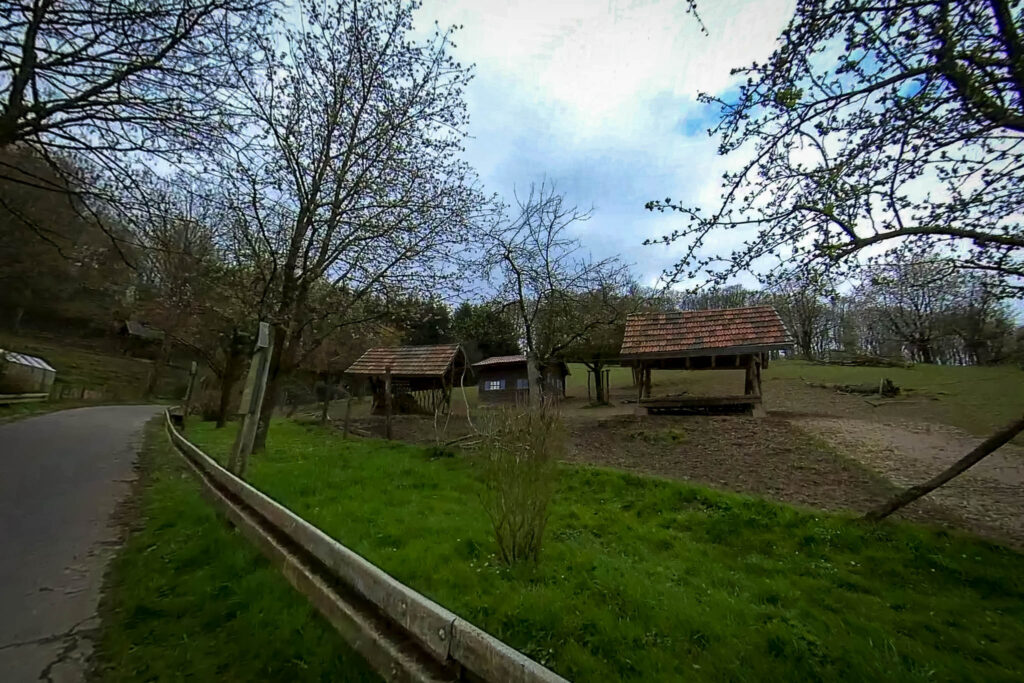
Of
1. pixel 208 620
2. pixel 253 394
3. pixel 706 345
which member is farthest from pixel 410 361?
pixel 208 620

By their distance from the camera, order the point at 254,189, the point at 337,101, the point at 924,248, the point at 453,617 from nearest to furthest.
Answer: the point at 453,617, the point at 924,248, the point at 254,189, the point at 337,101

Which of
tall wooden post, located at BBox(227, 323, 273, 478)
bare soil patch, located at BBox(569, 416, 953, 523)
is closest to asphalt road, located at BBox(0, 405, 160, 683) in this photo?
tall wooden post, located at BBox(227, 323, 273, 478)

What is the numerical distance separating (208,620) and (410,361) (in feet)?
65.4

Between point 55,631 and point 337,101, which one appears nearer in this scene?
point 55,631

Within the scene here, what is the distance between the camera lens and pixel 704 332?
1614cm

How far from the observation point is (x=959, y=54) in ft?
13.8

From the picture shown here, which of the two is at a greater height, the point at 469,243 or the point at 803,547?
the point at 469,243

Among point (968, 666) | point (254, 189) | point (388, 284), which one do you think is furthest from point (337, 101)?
point (968, 666)

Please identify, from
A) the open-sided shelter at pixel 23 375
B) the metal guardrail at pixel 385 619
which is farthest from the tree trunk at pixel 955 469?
the open-sided shelter at pixel 23 375

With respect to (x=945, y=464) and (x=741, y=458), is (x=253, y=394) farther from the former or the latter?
(x=945, y=464)

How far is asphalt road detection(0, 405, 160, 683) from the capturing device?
3051mm

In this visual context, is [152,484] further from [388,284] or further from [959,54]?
[959,54]

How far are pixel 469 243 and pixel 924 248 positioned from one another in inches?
358

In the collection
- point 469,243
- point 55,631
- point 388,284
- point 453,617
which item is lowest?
point 55,631
